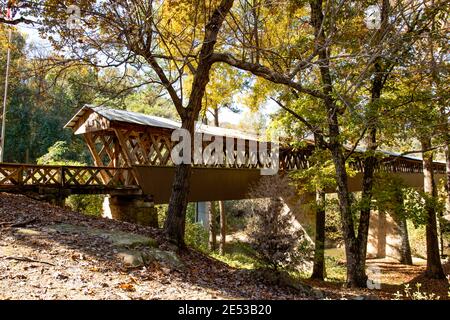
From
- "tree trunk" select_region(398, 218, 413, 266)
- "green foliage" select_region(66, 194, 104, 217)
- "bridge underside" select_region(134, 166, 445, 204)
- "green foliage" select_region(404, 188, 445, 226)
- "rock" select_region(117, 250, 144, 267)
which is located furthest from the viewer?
"tree trunk" select_region(398, 218, 413, 266)

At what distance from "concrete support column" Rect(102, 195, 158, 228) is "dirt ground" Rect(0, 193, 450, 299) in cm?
282

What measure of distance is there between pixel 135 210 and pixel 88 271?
6217 mm

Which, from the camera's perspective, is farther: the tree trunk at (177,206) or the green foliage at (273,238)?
the tree trunk at (177,206)

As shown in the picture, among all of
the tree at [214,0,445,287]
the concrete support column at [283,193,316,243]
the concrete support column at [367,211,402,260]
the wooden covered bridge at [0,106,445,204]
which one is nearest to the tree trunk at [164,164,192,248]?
the tree at [214,0,445,287]

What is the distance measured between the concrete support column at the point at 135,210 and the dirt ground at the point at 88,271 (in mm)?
2816

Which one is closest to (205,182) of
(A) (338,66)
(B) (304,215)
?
(B) (304,215)

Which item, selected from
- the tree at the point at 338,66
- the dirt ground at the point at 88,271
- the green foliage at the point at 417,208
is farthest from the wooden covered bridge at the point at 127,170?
the dirt ground at the point at 88,271

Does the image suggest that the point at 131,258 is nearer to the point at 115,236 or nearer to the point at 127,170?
the point at 115,236

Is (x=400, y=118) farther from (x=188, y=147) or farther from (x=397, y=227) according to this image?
Result: (x=397, y=227)

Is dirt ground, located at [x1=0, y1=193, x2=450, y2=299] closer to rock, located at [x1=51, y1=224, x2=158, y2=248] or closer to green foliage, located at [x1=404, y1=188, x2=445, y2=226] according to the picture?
rock, located at [x1=51, y1=224, x2=158, y2=248]

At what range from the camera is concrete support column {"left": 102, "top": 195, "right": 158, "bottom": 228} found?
430 inches

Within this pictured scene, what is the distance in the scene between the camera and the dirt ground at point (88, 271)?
4148 millimetres

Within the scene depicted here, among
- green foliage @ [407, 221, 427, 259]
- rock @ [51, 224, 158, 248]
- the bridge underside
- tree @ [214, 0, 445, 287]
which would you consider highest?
tree @ [214, 0, 445, 287]

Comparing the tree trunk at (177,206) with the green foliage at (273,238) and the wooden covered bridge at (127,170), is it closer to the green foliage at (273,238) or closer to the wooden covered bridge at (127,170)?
the green foliage at (273,238)
